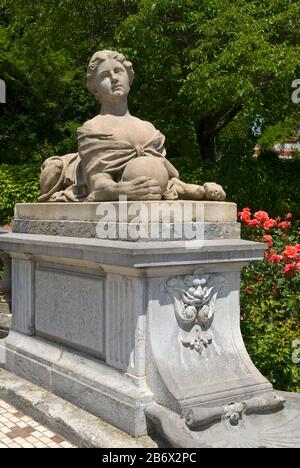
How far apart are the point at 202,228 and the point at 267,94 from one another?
754 cm

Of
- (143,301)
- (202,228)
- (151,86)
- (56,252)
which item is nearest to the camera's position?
(143,301)

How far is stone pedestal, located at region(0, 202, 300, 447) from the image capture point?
3.57 m

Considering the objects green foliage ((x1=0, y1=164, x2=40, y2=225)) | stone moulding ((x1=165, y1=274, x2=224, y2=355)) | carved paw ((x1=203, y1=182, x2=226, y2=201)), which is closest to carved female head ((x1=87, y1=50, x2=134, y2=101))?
carved paw ((x1=203, y1=182, x2=226, y2=201))

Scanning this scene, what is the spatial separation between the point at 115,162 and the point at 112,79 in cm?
85

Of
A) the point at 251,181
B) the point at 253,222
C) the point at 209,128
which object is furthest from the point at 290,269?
the point at 209,128

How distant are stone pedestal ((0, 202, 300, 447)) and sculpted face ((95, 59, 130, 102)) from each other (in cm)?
107

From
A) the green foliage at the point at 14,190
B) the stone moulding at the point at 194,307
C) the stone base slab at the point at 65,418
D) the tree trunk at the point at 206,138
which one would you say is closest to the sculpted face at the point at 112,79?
the stone moulding at the point at 194,307

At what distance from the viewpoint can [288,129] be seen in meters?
12.8

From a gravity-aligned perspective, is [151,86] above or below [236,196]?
above

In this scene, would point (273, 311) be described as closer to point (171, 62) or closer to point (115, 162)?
point (115, 162)

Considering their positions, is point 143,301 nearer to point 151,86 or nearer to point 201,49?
point 201,49

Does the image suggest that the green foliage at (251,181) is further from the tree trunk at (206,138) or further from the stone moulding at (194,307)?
the stone moulding at (194,307)

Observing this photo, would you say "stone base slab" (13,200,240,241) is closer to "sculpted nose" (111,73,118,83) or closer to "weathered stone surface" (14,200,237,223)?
"weathered stone surface" (14,200,237,223)
